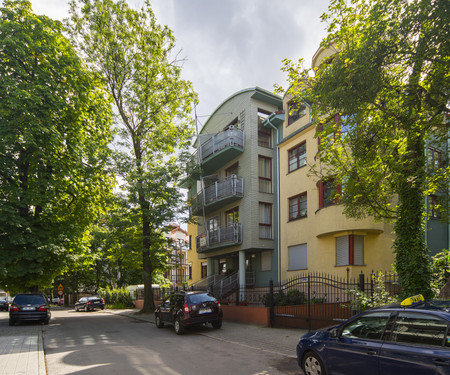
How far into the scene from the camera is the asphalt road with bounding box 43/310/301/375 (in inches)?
297

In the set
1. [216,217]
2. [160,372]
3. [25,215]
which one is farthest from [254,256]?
[160,372]

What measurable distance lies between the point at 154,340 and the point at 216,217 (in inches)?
541

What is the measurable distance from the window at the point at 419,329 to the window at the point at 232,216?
17240 mm

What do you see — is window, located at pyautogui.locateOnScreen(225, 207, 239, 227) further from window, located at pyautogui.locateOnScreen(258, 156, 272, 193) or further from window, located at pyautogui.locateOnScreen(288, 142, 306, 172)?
window, located at pyautogui.locateOnScreen(288, 142, 306, 172)

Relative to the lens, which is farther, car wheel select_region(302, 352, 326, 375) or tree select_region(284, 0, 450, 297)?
tree select_region(284, 0, 450, 297)

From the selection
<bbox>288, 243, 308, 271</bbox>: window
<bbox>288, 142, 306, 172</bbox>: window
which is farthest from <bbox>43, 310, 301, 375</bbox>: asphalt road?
<bbox>288, 142, 306, 172</bbox>: window

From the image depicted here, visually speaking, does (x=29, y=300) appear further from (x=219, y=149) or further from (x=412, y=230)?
(x=412, y=230)

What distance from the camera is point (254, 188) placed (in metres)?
21.2

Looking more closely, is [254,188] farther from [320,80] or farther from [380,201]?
[320,80]

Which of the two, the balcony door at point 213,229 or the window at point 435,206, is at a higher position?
the window at point 435,206

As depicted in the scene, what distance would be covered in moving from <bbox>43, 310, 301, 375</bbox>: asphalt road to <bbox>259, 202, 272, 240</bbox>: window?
9.28 m

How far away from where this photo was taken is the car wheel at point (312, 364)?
613cm

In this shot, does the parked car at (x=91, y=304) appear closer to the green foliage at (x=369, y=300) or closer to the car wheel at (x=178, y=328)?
the car wheel at (x=178, y=328)

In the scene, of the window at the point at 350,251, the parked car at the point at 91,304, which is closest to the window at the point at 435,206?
the window at the point at 350,251
